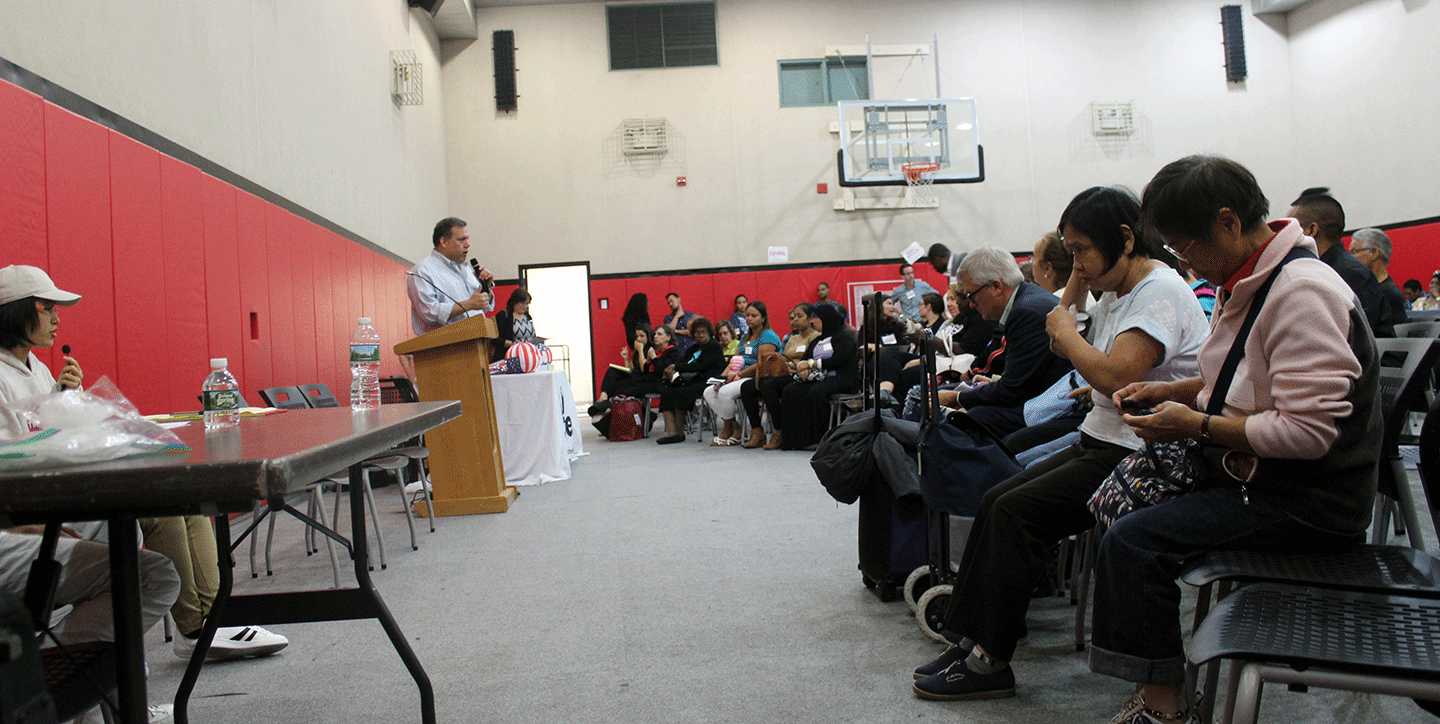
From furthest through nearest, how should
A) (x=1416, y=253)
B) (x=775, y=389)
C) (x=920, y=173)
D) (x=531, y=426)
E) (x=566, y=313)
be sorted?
(x=566, y=313), (x=920, y=173), (x=1416, y=253), (x=775, y=389), (x=531, y=426)

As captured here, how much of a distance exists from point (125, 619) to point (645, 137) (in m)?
10.2

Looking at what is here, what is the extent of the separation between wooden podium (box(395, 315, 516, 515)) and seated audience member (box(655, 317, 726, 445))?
3.47m

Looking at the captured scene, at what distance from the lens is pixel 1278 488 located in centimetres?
137

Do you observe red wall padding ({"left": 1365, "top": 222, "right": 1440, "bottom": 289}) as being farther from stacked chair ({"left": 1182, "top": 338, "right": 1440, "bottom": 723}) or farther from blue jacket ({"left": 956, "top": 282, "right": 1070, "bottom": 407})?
stacked chair ({"left": 1182, "top": 338, "right": 1440, "bottom": 723})

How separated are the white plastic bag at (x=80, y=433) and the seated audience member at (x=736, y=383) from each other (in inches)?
241

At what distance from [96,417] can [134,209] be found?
132 inches

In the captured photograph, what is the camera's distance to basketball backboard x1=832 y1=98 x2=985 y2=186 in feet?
33.1

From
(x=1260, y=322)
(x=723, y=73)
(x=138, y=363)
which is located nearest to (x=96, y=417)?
(x=1260, y=322)

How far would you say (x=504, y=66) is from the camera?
10695 millimetres

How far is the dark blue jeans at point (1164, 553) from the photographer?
54.2 inches

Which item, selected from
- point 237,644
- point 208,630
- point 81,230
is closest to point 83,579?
point 208,630

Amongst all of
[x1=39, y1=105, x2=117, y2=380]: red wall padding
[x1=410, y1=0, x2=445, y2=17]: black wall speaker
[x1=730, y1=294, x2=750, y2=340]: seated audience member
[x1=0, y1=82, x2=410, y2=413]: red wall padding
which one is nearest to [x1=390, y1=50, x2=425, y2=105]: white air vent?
[x1=410, y1=0, x2=445, y2=17]: black wall speaker

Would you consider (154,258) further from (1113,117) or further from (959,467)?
(1113,117)

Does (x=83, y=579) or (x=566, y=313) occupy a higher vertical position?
(x=566, y=313)
